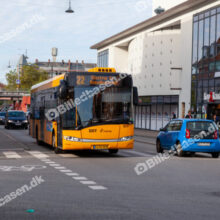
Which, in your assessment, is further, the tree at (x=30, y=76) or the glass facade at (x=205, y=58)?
the tree at (x=30, y=76)

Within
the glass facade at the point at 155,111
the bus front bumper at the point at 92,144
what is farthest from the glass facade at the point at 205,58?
the bus front bumper at the point at 92,144

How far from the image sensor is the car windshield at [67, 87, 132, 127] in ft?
63.2

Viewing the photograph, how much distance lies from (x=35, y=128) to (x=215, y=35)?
26.0 m

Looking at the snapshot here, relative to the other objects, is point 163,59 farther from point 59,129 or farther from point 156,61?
point 59,129

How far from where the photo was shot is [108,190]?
11125 mm

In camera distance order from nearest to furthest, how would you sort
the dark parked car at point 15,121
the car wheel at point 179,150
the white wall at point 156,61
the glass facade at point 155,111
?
the car wheel at point 179,150 → the dark parked car at point 15,121 → the white wall at point 156,61 → the glass facade at point 155,111

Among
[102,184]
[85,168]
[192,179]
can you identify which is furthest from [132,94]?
[102,184]

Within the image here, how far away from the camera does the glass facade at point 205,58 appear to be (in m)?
50.0

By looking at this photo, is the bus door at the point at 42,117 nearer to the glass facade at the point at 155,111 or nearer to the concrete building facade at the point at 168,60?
the concrete building facade at the point at 168,60

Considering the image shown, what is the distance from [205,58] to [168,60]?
9.80 m

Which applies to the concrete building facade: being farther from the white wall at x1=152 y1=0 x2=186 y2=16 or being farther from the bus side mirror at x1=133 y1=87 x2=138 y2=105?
the bus side mirror at x1=133 y1=87 x2=138 y2=105

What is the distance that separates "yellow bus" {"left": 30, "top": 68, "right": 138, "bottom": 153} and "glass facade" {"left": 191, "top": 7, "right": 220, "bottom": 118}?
96.4 ft

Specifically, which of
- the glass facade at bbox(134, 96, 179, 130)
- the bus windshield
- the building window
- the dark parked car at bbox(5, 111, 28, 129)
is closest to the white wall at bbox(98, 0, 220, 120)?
the glass facade at bbox(134, 96, 179, 130)

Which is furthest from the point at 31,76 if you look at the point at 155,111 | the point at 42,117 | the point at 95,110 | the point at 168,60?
the point at 95,110
